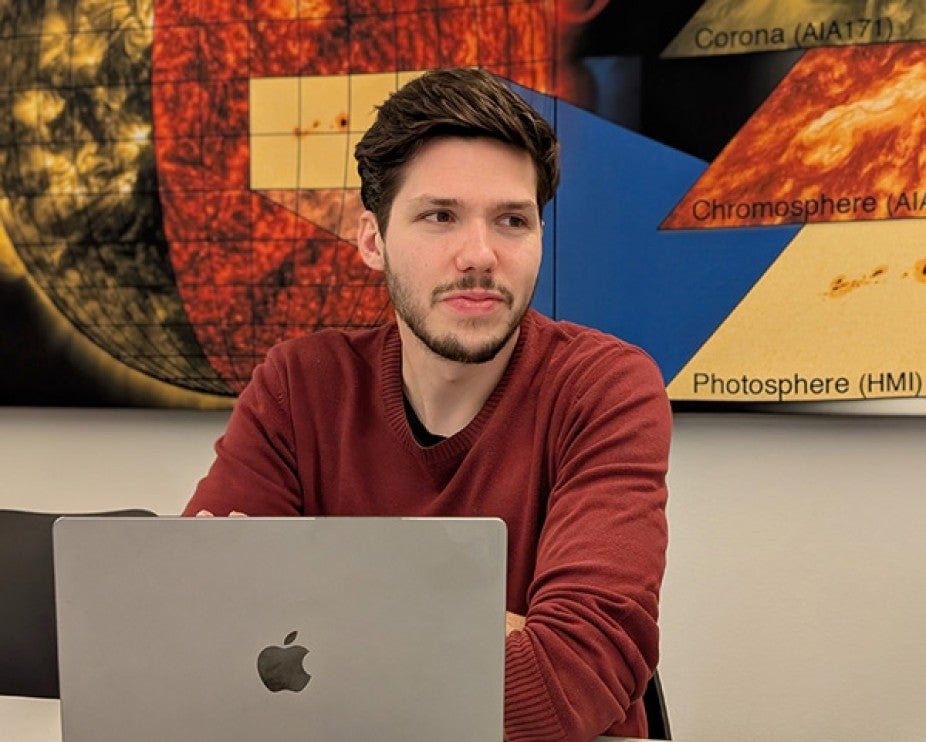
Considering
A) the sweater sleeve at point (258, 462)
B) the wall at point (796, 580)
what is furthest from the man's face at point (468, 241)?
the wall at point (796, 580)

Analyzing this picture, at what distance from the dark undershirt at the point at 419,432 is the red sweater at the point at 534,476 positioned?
0.8 inches

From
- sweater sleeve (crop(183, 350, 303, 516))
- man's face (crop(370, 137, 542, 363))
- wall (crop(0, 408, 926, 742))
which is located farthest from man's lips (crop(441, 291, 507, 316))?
wall (crop(0, 408, 926, 742))

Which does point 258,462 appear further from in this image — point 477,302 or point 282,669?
point 282,669

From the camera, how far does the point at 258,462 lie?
135 centimetres

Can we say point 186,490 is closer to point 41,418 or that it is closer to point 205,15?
point 41,418

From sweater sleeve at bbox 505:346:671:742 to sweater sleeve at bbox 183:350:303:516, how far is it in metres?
0.37

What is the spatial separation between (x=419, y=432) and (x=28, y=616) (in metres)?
0.63

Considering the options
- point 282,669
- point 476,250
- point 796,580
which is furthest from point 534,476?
point 796,580

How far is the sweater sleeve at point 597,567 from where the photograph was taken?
0.94m

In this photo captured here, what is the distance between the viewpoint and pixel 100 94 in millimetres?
2008

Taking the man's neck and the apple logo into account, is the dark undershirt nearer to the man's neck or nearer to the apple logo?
the man's neck

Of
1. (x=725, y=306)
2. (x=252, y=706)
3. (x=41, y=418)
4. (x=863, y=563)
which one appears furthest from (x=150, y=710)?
(x=41, y=418)

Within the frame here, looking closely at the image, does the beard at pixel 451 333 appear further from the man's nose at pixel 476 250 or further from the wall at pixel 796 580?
the wall at pixel 796 580

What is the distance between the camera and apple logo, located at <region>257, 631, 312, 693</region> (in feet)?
2.40
